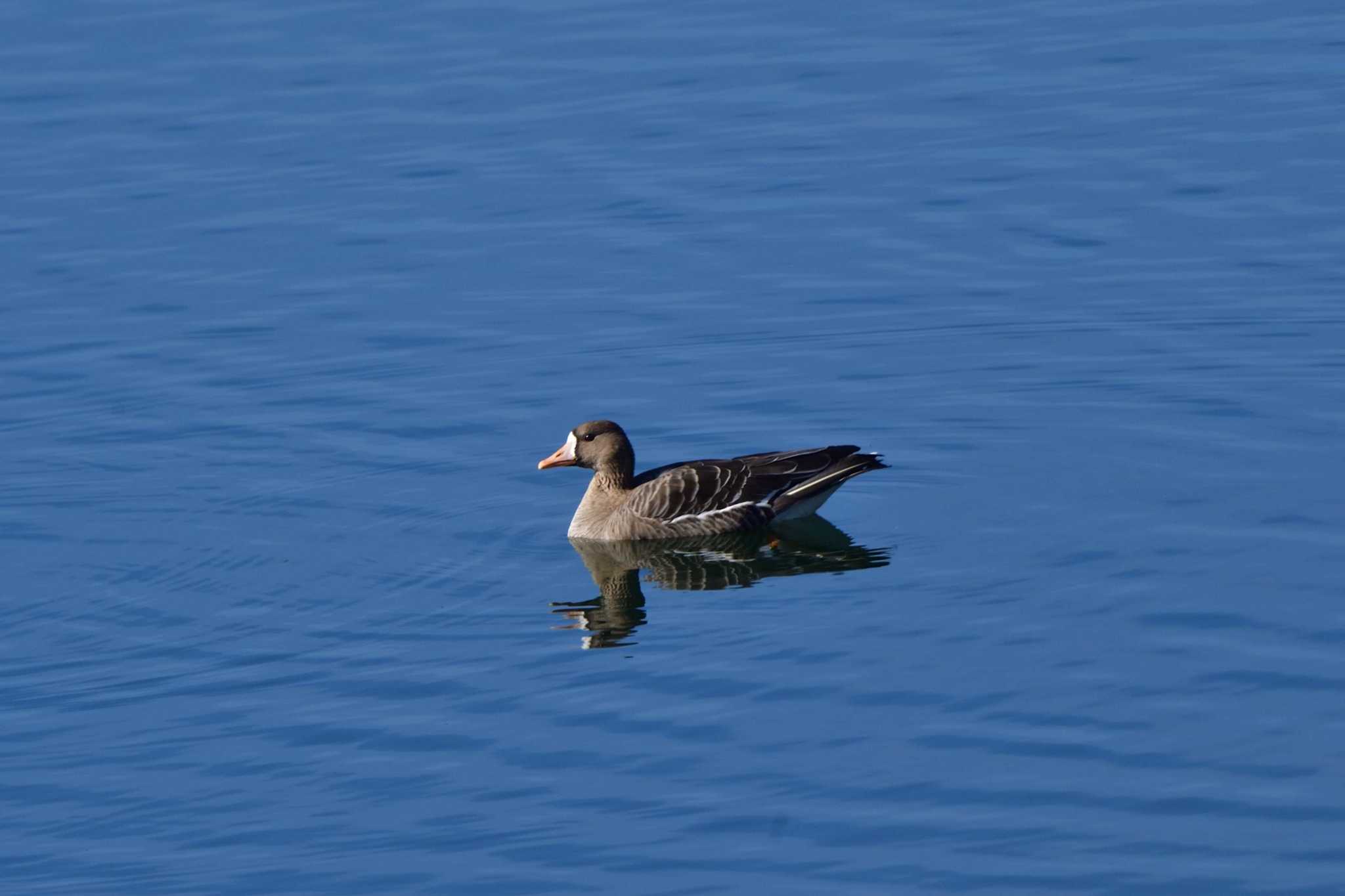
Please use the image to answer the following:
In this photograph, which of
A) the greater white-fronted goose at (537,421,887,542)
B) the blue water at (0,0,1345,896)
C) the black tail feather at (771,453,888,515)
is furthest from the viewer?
the greater white-fronted goose at (537,421,887,542)

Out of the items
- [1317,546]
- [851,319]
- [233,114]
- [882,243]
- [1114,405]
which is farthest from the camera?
[233,114]

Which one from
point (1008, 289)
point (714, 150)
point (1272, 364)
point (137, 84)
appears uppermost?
point (137, 84)

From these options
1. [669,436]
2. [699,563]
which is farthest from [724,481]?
[669,436]

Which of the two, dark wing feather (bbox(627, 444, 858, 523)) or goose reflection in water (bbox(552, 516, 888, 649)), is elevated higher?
dark wing feather (bbox(627, 444, 858, 523))

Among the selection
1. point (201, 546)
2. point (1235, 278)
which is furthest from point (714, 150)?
point (201, 546)

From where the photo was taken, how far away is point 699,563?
699 inches

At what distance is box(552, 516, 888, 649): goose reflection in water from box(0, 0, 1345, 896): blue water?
9 centimetres

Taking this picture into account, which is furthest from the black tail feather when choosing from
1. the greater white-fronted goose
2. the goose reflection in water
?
the goose reflection in water

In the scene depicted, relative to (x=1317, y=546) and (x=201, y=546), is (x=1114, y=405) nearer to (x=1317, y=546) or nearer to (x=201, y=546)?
(x=1317, y=546)

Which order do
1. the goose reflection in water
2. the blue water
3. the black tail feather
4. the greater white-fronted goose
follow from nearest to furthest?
the blue water → the goose reflection in water → the black tail feather → the greater white-fronted goose

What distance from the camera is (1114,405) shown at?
63.2 ft

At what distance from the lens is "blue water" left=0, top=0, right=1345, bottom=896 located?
1234cm

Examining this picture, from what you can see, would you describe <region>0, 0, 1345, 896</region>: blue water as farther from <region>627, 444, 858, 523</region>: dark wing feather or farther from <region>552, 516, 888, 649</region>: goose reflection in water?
<region>627, 444, 858, 523</region>: dark wing feather

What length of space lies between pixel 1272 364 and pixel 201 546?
9.55m
